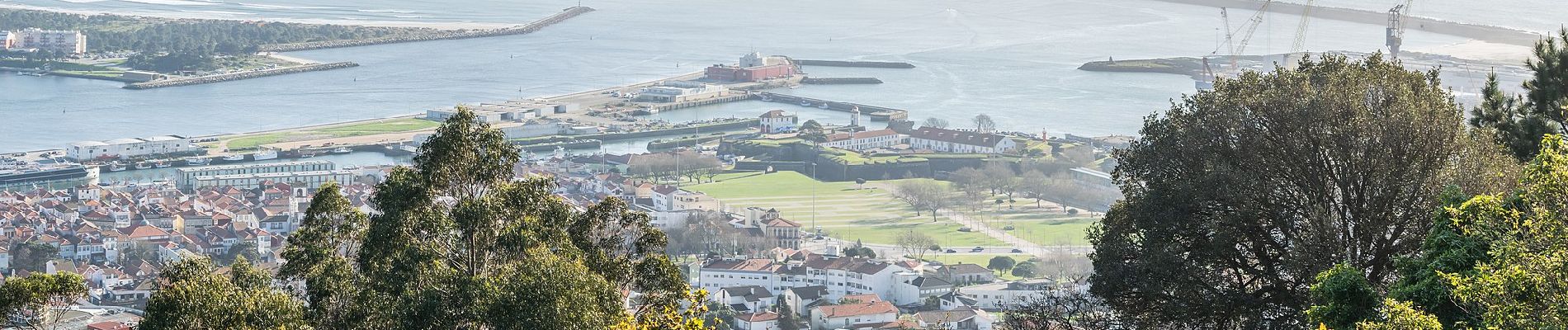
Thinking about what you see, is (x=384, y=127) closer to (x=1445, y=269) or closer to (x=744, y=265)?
(x=744, y=265)

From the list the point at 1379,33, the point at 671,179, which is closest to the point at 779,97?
the point at 671,179

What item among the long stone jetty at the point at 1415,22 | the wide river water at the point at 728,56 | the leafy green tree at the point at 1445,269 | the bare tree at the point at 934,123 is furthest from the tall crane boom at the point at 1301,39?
the leafy green tree at the point at 1445,269

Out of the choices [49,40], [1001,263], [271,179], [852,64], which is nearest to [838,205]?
[1001,263]

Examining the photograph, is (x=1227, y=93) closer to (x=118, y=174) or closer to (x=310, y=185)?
(x=310, y=185)

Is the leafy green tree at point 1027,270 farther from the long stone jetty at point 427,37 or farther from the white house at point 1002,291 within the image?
the long stone jetty at point 427,37

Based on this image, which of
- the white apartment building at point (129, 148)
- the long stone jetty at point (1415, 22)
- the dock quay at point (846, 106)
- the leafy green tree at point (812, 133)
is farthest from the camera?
the long stone jetty at point (1415, 22)

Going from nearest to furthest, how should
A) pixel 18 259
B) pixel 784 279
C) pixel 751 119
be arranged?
pixel 784 279
pixel 18 259
pixel 751 119
